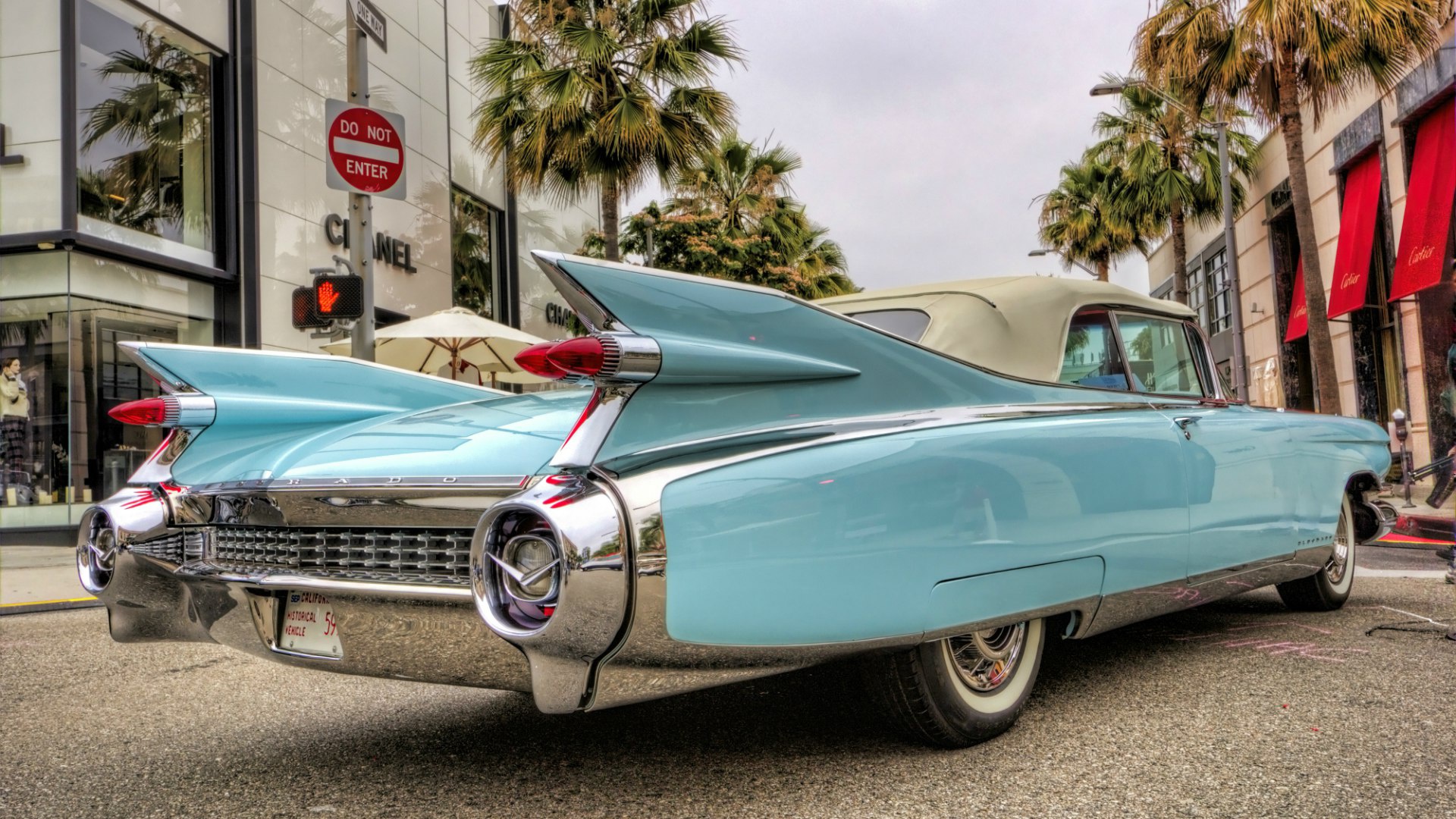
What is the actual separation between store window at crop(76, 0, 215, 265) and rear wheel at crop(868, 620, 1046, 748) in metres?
11.0

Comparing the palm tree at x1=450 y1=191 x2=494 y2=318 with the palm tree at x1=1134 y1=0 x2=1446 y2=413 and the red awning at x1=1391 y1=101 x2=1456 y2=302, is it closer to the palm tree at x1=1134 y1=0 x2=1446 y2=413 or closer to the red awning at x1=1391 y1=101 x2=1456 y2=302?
the palm tree at x1=1134 y1=0 x2=1446 y2=413

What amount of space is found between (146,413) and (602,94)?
12.7m

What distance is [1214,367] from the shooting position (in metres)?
4.32

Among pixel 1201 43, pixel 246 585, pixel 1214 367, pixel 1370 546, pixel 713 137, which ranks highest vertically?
pixel 1201 43

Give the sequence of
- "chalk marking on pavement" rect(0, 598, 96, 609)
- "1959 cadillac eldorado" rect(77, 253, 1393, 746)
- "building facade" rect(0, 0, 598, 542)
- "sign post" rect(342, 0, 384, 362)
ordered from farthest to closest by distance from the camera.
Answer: "building facade" rect(0, 0, 598, 542) → "sign post" rect(342, 0, 384, 362) → "chalk marking on pavement" rect(0, 598, 96, 609) → "1959 cadillac eldorado" rect(77, 253, 1393, 746)

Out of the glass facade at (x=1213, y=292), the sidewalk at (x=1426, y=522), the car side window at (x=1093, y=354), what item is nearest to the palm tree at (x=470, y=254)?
the sidewalk at (x=1426, y=522)

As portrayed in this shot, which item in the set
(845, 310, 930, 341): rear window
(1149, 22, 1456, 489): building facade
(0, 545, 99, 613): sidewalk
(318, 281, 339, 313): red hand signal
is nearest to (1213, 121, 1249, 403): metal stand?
(1149, 22, 1456, 489): building facade

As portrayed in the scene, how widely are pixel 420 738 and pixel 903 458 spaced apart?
1.68 metres

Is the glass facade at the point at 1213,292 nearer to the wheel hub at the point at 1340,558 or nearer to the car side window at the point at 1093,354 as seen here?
the wheel hub at the point at 1340,558

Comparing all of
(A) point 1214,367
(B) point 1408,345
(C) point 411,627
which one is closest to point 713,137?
(B) point 1408,345

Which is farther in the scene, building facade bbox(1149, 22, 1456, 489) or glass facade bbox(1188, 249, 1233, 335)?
glass facade bbox(1188, 249, 1233, 335)

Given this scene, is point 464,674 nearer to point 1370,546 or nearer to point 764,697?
point 764,697

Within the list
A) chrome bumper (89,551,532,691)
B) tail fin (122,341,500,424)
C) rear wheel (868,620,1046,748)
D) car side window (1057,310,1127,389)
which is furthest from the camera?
car side window (1057,310,1127,389)

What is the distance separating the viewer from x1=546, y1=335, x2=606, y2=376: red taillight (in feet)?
7.06
